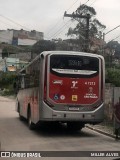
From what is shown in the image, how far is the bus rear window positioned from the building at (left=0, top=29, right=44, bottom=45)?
431 ft

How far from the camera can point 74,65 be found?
1856 cm

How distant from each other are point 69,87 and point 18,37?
14067 cm

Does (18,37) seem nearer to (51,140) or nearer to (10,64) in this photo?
(10,64)

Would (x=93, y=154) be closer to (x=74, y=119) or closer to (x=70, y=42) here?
(x=74, y=119)

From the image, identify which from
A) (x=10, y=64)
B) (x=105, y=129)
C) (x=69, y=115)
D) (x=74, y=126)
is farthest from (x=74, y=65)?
(x=10, y=64)

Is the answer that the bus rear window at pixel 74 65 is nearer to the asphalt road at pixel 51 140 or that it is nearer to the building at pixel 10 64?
the asphalt road at pixel 51 140

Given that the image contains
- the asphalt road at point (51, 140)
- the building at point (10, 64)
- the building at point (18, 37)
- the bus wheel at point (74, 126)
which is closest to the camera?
the asphalt road at point (51, 140)

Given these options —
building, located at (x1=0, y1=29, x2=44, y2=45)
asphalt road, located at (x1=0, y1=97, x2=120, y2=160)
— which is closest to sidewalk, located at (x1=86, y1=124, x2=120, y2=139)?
asphalt road, located at (x1=0, y1=97, x2=120, y2=160)

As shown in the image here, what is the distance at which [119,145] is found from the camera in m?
15.6

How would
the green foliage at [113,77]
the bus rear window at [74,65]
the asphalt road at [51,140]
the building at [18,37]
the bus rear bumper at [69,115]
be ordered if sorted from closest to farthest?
the asphalt road at [51,140]
the bus rear bumper at [69,115]
the bus rear window at [74,65]
the green foliage at [113,77]
the building at [18,37]

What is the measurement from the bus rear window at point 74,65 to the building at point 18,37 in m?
131

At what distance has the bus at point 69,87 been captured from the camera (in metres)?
18.2

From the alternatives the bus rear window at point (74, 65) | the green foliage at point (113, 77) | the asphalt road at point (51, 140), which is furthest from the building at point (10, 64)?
the bus rear window at point (74, 65)

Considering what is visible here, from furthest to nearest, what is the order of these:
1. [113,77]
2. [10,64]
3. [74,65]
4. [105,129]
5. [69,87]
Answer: [10,64] < [113,77] < [105,129] < [74,65] < [69,87]
